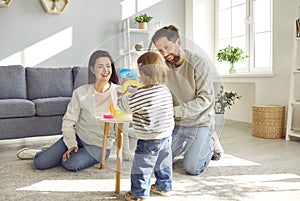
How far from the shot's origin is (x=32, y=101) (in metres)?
3.18

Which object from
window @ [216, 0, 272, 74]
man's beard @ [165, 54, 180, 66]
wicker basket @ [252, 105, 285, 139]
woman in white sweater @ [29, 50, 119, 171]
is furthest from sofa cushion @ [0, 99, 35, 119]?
window @ [216, 0, 272, 74]

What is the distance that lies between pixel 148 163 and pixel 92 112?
0.36m

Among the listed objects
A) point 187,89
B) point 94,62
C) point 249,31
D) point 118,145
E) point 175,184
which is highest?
point 249,31

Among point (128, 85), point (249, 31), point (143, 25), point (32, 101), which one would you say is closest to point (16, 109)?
point (32, 101)

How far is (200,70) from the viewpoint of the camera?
5.65 feet

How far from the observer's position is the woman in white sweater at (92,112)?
1475 mm

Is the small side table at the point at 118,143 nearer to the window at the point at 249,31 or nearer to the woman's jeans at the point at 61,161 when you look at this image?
the woman's jeans at the point at 61,161

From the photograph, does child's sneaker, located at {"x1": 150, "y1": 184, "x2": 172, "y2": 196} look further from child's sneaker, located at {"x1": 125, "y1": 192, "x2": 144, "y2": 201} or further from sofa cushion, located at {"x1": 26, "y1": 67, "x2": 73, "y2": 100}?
sofa cushion, located at {"x1": 26, "y1": 67, "x2": 73, "y2": 100}

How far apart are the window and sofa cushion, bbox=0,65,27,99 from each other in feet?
8.45

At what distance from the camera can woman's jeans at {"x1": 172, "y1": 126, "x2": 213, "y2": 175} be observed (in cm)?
166

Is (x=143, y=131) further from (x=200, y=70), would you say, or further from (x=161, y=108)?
(x=200, y=70)

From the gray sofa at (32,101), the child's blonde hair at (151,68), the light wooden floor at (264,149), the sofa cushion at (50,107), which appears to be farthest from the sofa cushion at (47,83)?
the child's blonde hair at (151,68)

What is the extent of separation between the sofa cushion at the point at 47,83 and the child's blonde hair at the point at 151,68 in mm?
2214

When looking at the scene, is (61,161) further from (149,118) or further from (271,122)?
(271,122)
